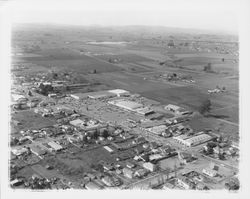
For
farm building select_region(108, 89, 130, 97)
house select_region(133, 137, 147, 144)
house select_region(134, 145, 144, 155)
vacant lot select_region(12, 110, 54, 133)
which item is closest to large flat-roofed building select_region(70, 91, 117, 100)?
farm building select_region(108, 89, 130, 97)

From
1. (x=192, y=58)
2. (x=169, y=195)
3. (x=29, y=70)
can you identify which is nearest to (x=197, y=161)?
(x=169, y=195)

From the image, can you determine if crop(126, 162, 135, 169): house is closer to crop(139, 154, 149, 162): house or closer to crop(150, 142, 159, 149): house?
crop(139, 154, 149, 162): house

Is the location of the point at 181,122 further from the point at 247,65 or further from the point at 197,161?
the point at 247,65

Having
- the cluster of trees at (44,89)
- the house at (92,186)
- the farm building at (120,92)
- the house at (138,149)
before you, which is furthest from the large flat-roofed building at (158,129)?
the cluster of trees at (44,89)

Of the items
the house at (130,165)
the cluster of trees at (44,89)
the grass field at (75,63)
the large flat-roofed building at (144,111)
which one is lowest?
the house at (130,165)

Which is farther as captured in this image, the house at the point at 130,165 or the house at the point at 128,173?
the house at the point at 130,165

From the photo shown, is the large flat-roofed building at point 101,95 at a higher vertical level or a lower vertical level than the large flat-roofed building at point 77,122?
higher

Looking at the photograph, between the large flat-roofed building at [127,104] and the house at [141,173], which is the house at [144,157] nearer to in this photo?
the house at [141,173]

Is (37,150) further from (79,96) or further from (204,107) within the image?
(204,107)
